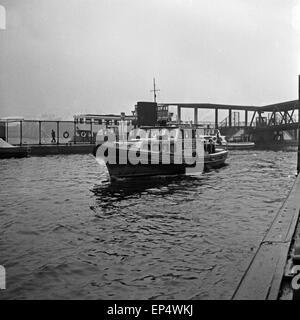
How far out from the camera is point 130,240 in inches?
313

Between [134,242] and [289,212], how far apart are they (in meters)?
3.44

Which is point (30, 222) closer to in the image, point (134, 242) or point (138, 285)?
point (134, 242)

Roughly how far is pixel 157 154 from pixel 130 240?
11.4 meters

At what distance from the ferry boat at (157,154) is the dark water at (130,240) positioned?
326 centimetres

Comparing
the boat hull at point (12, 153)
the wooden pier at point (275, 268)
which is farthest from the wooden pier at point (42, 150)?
the wooden pier at point (275, 268)

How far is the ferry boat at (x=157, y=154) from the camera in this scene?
60.2ft

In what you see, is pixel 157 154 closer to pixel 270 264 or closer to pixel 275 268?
pixel 270 264

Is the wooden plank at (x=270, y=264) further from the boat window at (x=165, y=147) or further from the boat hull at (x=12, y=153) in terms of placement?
the boat hull at (x=12, y=153)

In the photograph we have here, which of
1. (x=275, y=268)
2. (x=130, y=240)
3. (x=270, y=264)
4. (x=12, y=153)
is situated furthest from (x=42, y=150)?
(x=275, y=268)

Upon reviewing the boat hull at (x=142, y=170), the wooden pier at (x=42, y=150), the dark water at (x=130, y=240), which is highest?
the wooden pier at (x=42, y=150)

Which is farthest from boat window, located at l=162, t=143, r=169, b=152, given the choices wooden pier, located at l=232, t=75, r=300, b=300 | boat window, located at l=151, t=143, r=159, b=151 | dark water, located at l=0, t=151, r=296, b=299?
wooden pier, located at l=232, t=75, r=300, b=300

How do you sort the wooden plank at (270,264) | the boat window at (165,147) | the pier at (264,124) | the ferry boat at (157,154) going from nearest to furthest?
the wooden plank at (270,264) → the ferry boat at (157,154) → the boat window at (165,147) → the pier at (264,124)

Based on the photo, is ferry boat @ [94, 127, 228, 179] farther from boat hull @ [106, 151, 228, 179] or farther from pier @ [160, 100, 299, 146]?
pier @ [160, 100, 299, 146]

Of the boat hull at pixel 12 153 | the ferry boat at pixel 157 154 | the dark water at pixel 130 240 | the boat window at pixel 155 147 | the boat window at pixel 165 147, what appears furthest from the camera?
the boat hull at pixel 12 153
